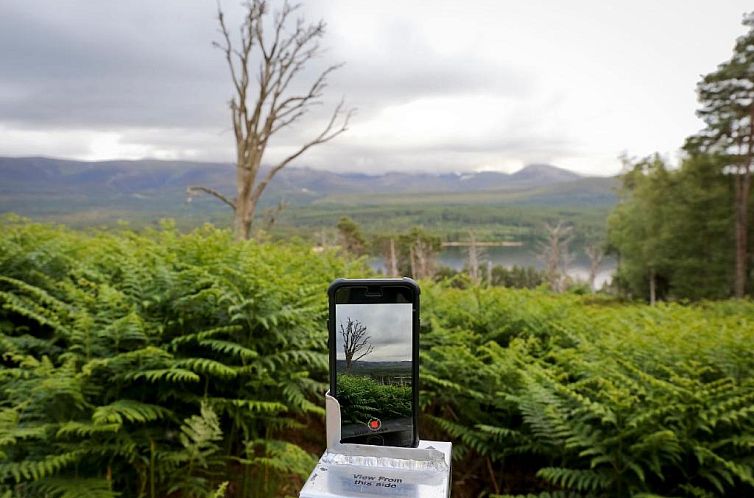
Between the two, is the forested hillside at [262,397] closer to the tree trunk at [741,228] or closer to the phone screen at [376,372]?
the phone screen at [376,372]

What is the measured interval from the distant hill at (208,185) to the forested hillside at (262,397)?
8.75 m

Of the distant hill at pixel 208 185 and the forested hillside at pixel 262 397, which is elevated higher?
the distant hill at pixel 208 185

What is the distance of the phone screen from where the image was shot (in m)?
0.68

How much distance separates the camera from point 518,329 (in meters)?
3.56

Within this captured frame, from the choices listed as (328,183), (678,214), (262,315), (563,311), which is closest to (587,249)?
(678,214)

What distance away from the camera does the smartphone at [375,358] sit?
681mm

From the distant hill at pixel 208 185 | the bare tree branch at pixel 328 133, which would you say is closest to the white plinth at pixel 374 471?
the distant hill at pixel 208 185

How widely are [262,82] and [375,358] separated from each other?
12110 millimetres

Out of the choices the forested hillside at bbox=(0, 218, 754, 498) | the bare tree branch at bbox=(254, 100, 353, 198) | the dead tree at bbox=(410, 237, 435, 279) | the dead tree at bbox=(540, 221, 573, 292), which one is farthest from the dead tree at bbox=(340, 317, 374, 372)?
the dead tree at bbox=(540, 221, 573, 292)

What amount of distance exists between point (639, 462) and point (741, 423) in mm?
504

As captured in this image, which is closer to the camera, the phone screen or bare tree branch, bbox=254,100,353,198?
the phone screen

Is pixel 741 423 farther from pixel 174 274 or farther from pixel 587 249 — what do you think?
pixel 587 249

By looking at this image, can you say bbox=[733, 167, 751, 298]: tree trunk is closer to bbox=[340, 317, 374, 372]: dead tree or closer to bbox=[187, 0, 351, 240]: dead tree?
bbox=[187, 0, 351, 240]: dead tree

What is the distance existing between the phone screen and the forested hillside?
1.44 metres
